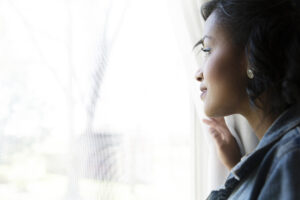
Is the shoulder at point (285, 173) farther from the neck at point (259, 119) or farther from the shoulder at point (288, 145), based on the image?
the neck at point (259, 119)

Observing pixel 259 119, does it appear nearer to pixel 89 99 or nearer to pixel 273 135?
pixel 273 135

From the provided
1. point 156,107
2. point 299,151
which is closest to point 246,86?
point 299,151

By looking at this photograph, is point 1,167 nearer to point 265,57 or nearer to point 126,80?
point 126,80

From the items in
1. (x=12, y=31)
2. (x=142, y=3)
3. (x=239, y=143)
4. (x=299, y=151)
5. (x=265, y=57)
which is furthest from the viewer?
(x=142, y=3)

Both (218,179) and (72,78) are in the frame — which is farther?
(72,78)

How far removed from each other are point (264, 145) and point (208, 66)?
0.74ft

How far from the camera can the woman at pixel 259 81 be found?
0.56 meters

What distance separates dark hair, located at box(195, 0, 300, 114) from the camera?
0.61m

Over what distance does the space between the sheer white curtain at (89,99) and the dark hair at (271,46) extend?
1.29ft

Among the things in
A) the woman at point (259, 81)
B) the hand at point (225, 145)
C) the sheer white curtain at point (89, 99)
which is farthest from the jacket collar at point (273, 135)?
the sheer white curtain at point (89, 99)

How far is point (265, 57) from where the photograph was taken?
62 centimetres

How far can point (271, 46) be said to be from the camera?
62 cm

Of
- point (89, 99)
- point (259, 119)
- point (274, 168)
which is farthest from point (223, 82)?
point (89, 99)

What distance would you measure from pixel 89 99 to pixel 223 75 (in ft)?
1.78
